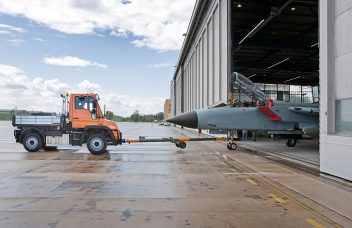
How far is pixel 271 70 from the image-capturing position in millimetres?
48875

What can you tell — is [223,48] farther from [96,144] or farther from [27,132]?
[27,132]

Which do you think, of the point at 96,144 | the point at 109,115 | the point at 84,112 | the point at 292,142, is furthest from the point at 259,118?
the point at 84,112

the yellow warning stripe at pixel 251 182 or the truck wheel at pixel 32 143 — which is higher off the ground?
the truck wheel at pixel 32 143

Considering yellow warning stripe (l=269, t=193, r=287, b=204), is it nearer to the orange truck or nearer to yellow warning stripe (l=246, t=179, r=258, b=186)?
yellow warning stripe (l=246, t=179, r=258, b=186)

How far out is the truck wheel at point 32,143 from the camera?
1680cm

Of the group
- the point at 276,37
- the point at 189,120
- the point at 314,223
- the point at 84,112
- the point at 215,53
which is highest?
the point at 276,37

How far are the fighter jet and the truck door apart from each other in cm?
412

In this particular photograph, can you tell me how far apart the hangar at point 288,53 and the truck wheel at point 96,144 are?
8.11 metres

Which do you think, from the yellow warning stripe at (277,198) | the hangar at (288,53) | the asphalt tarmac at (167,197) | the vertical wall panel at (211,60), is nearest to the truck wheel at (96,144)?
the asphalt tarmac at (167,197)

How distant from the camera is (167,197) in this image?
24.3ft

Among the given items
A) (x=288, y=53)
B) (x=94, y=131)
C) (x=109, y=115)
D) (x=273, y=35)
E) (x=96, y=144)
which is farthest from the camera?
(x=288, y=53)

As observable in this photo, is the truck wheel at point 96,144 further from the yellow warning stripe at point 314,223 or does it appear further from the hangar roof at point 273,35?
the hangar roof at point 273,35

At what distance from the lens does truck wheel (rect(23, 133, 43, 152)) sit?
16797 mm

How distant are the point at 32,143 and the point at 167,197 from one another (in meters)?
11.5
